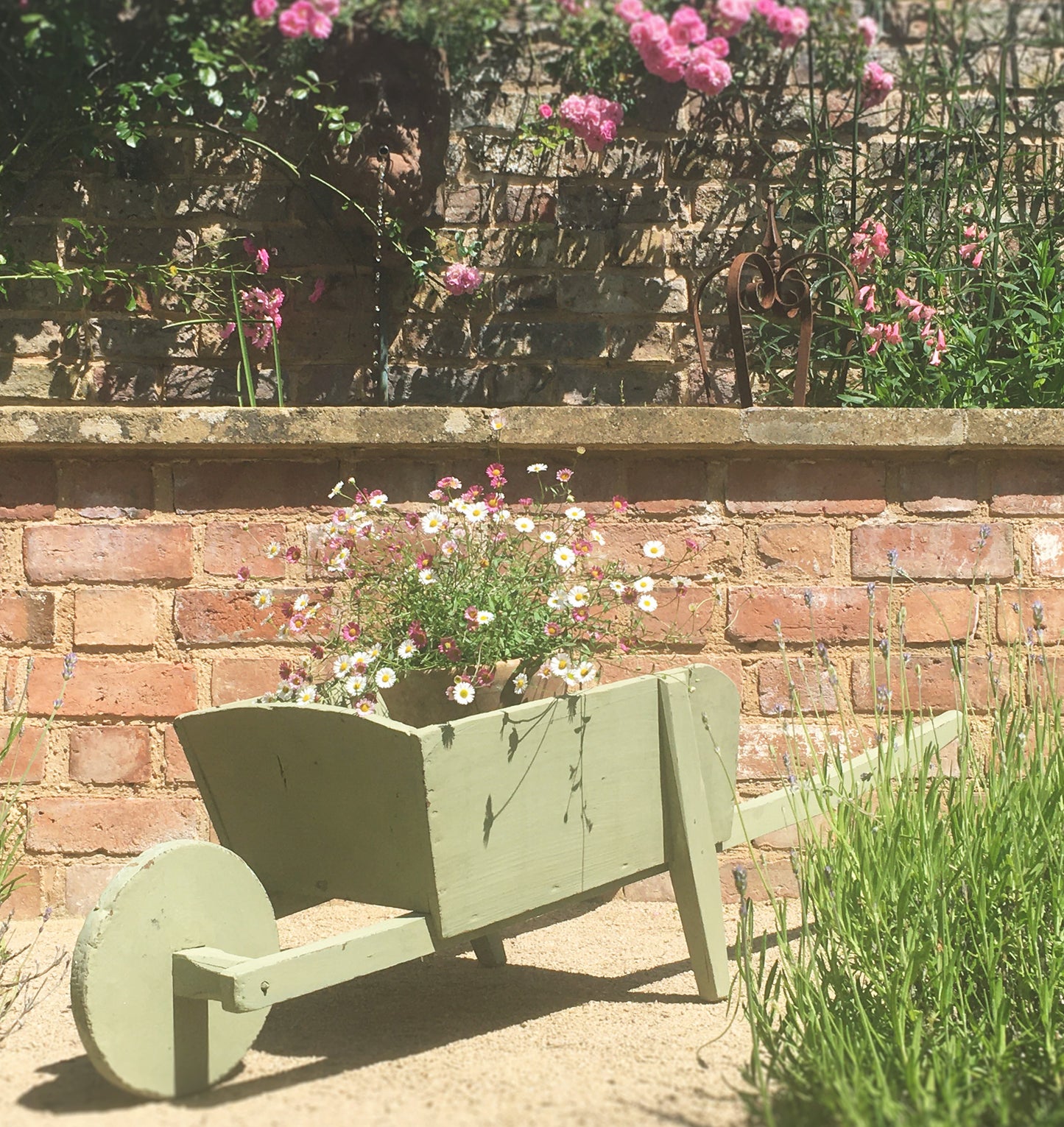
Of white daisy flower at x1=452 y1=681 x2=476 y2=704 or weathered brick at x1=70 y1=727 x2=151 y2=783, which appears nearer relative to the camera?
white daisy flower at x1=452 y1=681 x2=476 y2=704

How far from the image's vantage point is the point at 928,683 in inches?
102

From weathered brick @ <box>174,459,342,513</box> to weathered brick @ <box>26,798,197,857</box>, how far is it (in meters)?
0.63

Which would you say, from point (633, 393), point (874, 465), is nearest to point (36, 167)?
point (633, 393)

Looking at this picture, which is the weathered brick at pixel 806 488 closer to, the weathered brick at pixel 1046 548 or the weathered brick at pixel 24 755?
the weathered brick at pixel 1046 548

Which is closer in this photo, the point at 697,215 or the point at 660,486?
the point at 660,486

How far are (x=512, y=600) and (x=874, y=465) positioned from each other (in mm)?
1014

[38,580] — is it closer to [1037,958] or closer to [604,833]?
[604,833]

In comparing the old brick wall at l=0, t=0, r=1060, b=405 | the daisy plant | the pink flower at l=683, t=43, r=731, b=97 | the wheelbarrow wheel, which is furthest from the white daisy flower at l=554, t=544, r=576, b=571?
the pink flower at l=683, t=43, r=731, b=97

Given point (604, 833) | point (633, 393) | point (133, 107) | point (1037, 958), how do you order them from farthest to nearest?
point (633, 393) < point (133, 107) < point (604, 833) < point (1037, 958)

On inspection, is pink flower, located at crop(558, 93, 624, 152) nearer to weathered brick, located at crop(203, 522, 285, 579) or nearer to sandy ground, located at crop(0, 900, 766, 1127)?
weathered brick, located at crop(203, 522, 285, 579)

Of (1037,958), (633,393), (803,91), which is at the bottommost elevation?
(1037,958)

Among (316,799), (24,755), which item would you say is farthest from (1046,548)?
(24,755)

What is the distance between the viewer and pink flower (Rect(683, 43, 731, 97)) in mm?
3691

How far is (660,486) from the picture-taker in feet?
8.30
